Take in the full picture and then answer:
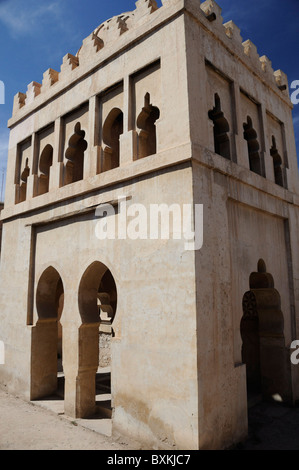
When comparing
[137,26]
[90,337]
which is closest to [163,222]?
[90,337]

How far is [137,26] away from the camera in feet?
22.0

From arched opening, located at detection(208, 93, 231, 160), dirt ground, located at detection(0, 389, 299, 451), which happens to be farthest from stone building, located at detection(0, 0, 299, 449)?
dirt ground, located at detection(0, 389, 299, 451)

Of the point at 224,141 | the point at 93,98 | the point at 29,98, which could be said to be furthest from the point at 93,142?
the point at 29,98

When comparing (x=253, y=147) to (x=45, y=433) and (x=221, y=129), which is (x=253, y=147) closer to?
(x=221, y=129)

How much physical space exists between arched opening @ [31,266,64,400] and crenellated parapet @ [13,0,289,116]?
15.3ft

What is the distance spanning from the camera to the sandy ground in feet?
18.3

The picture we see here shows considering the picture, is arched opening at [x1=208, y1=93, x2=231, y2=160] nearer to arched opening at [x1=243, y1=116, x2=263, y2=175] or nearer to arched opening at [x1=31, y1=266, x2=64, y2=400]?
arched opening at [x1=243, y1=116, x2=263, y2=175]

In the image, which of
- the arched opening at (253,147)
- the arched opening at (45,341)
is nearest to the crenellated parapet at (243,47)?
the arched opening at (253,147)

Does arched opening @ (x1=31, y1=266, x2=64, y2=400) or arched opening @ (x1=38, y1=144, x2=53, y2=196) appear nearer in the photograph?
arched opening @ (x1=31, y1=266, x2=64, y2=400)

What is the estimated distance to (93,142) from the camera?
731cm

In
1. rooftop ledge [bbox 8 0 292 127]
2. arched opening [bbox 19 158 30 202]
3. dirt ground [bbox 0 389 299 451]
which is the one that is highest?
rooftop ledge [bbox 8 0 292 127]

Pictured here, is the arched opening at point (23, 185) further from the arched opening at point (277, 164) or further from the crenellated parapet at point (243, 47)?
the arched opening at point (277, 164)

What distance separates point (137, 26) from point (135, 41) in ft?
0.92
